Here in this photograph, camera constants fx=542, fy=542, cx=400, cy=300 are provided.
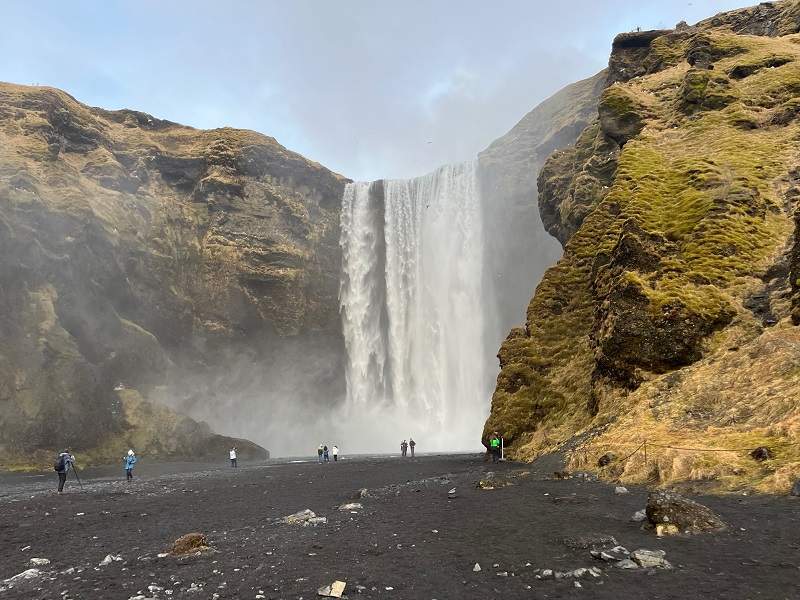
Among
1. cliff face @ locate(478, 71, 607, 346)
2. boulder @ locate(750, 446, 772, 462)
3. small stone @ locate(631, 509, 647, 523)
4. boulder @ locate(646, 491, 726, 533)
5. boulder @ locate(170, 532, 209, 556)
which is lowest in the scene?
boulder @ locate(170, 532, 209, 556)

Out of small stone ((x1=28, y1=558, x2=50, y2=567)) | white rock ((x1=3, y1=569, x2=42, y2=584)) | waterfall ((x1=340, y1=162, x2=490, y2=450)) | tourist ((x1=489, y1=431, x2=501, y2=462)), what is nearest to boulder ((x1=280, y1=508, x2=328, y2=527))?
small stone ((x1=28, y1=558, x2=50, y2=567))

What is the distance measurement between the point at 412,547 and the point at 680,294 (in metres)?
19.9

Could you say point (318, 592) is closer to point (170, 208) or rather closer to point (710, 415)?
point (710, 415)

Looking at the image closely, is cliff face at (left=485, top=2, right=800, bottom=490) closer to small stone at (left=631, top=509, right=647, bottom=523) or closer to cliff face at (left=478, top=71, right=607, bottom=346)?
small stone at (left=631, top=509, right=647, bottom=523)

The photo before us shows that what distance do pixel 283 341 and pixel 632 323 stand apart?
63.6 metres

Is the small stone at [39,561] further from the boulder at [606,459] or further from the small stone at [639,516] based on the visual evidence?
the boulder at [606,459]

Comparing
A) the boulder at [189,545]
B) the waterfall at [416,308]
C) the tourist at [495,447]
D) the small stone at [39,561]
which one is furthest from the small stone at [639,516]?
the waterfall at [416,308]

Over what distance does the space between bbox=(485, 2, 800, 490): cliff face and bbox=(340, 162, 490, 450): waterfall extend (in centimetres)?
2977

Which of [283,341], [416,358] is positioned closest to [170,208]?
[283,341]

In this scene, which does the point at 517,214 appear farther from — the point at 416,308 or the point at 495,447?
the point at 495,447

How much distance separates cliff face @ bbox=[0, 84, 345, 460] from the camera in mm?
54156

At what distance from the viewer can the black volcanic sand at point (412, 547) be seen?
29.0 ft

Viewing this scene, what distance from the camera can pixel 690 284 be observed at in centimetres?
2680

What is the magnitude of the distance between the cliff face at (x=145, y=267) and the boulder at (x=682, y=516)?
53.6m
